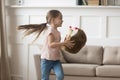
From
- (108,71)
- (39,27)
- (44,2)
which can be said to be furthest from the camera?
(44,2)

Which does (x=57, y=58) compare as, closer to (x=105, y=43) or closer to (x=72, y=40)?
(x=72, y=40)

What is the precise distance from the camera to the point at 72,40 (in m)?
3.83

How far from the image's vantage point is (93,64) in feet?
17.7

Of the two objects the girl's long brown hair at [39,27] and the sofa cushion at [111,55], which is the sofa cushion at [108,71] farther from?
the girl's long brown hair at [39,27]

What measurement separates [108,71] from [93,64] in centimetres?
52

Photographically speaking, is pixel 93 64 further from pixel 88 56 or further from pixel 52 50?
pixel 52 50

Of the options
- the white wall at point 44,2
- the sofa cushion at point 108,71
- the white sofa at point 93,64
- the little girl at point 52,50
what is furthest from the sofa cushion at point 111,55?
the little girl at point 52,50

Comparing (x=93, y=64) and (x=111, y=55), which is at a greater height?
(x=111, y=55)

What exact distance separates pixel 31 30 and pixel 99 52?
1.89m

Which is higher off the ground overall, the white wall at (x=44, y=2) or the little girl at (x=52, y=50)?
the white wall at (x=44, y=2)

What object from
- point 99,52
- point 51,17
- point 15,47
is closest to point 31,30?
point 51,17

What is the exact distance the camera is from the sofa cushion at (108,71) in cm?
488

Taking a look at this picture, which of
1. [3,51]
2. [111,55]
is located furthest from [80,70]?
[3,51]

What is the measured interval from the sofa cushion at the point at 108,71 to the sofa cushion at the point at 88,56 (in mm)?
493
